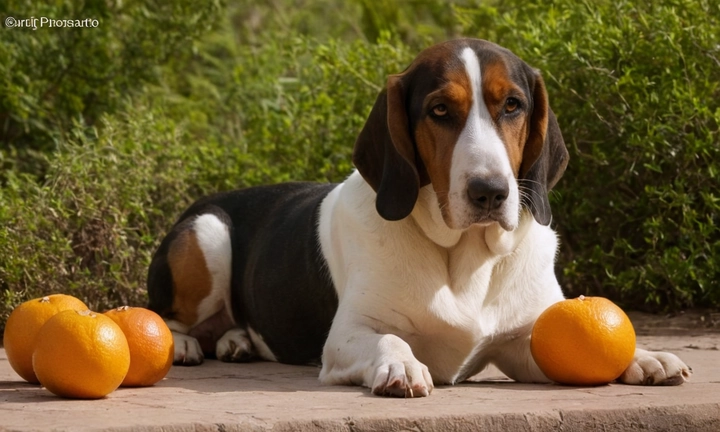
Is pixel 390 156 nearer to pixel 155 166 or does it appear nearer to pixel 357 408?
pixel 357 408

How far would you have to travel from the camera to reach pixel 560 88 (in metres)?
7.16

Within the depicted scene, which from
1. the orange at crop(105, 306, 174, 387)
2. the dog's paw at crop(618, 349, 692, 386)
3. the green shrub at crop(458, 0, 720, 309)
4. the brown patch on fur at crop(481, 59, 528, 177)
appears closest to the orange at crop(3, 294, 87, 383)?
the orange at crop(105, 306, 174, 387)

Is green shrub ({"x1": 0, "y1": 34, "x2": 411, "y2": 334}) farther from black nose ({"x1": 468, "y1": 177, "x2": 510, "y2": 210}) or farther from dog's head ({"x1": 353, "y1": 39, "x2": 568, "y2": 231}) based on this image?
black nose ({"x1": 468, "y1": 177, "x2": 510, "y2": 210})

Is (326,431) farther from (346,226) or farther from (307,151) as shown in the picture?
(307,151)

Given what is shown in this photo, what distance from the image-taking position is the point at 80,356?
13.9 feet

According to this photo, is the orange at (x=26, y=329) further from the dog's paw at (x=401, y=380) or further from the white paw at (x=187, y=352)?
the dog's paw at (x=401, y=380)

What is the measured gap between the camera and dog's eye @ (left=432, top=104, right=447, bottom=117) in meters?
4.60

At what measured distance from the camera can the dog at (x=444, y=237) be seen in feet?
14.6

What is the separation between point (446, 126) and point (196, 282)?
2.10 metres

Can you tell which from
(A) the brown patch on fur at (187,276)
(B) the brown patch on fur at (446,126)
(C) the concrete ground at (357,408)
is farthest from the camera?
(A) the brown patch on fur at (187,276)

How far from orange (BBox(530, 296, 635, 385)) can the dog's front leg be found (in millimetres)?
585

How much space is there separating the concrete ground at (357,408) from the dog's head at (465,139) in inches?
29.2

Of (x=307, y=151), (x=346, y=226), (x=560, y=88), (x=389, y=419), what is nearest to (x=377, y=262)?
(x=346, y=226)

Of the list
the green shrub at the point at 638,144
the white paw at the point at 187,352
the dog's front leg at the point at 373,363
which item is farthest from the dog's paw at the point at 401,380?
the green shrub at the point at 638,144
